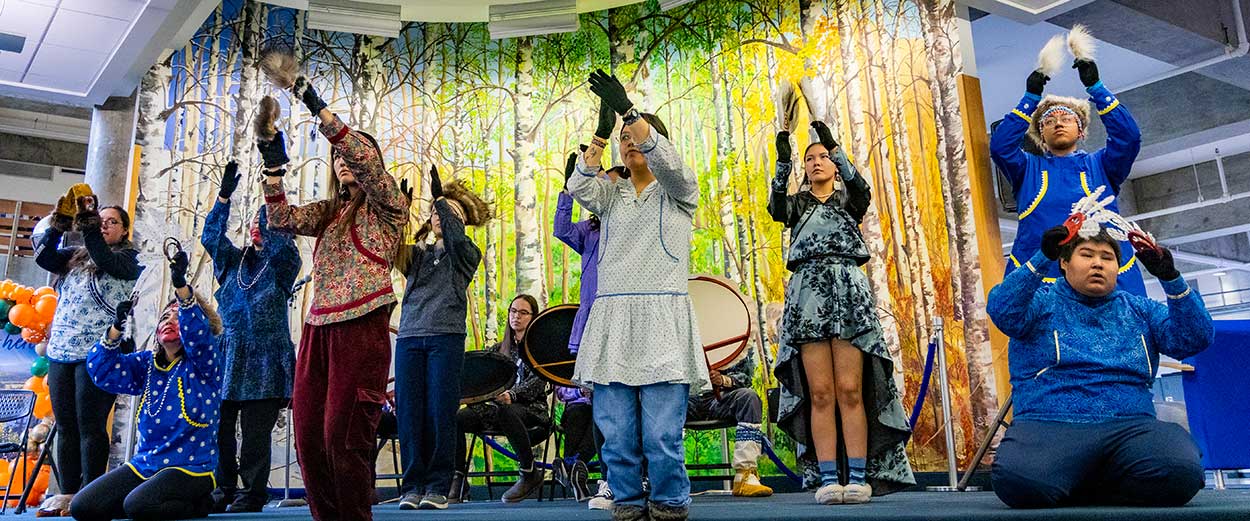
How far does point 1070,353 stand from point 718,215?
11.5ft

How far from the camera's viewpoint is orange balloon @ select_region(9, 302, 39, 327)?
6203 mm

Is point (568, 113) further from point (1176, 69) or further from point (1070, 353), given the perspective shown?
point (1176, 69)

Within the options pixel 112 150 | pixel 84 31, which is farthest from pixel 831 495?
pixel 112 150

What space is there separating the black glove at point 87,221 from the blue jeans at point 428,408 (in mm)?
1743

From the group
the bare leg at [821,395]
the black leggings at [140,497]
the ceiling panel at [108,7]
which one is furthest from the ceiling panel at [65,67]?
the bare leg at [821,395]

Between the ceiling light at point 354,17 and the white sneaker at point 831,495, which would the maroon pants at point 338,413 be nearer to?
the white sneaker at point 831,495

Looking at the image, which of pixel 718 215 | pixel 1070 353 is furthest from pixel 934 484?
pixel 1070 353

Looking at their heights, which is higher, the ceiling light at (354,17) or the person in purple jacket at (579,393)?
the ceiling light at (354,17)

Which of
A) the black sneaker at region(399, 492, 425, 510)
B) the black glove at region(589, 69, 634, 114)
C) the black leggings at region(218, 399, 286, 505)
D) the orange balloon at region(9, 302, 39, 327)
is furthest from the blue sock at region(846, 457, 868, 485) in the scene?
the orange balloon at region(9, 302, 39, 327)

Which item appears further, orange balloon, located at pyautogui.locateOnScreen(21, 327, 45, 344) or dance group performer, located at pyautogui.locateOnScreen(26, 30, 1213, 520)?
orange balloon, located at pyautogui.locateOnScreen(21, 327, 45, 344)

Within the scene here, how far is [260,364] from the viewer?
368 cm

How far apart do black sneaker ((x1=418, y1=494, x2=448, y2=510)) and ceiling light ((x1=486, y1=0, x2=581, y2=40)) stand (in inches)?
150

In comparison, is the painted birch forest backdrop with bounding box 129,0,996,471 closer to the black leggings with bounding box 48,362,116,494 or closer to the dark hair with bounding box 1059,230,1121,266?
the black leggings with bounding box 48,362,116,494

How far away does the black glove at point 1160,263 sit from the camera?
2.57 meters
